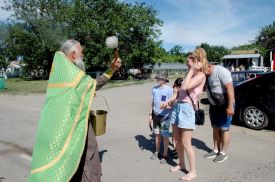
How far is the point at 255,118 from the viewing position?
884 centimetres

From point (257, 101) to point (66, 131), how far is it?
6.30m

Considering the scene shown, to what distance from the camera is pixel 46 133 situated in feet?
12.3

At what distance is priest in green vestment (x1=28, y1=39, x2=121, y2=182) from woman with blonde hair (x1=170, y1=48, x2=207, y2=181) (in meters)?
1.62

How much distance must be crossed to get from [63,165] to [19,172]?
91.5 inches

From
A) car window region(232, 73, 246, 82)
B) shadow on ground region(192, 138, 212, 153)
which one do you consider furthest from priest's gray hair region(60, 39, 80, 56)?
car window region(232, 73, 246, 82)

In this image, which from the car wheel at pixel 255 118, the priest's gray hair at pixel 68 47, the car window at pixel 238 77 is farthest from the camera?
the car window at pixel 238 77

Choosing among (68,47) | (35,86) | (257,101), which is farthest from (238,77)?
(35,86)

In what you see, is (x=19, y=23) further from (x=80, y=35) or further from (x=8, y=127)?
(x=8, y=127)

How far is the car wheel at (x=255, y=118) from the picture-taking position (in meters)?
8.69

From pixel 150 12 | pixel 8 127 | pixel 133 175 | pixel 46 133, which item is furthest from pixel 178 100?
pixel 150 12

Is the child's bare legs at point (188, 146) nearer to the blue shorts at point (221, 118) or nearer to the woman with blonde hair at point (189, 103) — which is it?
the woman with blonde hair at point (189, 103)

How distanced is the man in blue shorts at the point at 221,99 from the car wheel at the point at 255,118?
2.88m

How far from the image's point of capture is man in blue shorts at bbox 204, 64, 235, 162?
18.6 feet

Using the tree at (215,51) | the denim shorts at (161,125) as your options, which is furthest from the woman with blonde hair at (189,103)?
the tree at (215,51)
